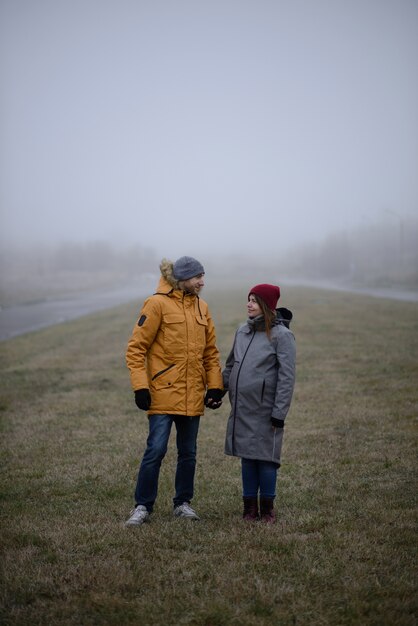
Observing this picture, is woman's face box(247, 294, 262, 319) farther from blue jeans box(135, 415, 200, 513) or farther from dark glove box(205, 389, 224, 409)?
blue jeans box(135, 415, 200, 513)

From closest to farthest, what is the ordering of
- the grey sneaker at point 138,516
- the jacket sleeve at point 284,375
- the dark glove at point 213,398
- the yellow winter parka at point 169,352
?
the jacket sleeve at point 284,375 → the grey sneaker at point 138,516 → the yellow winter parka at point 169,352 → the dark glove at point 213,398

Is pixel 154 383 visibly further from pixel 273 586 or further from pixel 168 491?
pixel 273 586

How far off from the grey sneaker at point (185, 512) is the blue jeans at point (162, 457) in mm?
71

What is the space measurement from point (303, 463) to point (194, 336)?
111 inches

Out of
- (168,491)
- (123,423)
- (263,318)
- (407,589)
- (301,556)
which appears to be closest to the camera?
(407,589)

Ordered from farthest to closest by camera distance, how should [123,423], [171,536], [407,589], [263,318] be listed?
[123,423], [263,318], [171,536], [407,589]

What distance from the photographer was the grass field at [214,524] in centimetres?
365

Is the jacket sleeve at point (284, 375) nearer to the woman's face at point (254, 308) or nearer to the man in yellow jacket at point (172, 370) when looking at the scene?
the woman's face at point (254, 308)

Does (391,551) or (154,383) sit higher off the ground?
(154,383)

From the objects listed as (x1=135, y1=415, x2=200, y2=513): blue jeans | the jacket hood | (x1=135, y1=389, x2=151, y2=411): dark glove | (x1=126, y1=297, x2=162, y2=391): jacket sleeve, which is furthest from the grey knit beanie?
(x1=135, y1=415, x2=200, y2=513): blue jeans

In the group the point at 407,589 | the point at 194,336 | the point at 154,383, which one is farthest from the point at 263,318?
the point at 407,589

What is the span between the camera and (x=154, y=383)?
5320mm

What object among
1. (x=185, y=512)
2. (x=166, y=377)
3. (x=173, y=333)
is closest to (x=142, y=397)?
(x=166, y=377)

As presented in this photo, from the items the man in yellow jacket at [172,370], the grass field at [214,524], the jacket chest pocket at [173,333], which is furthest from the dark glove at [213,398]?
the grass field at [214,524]
